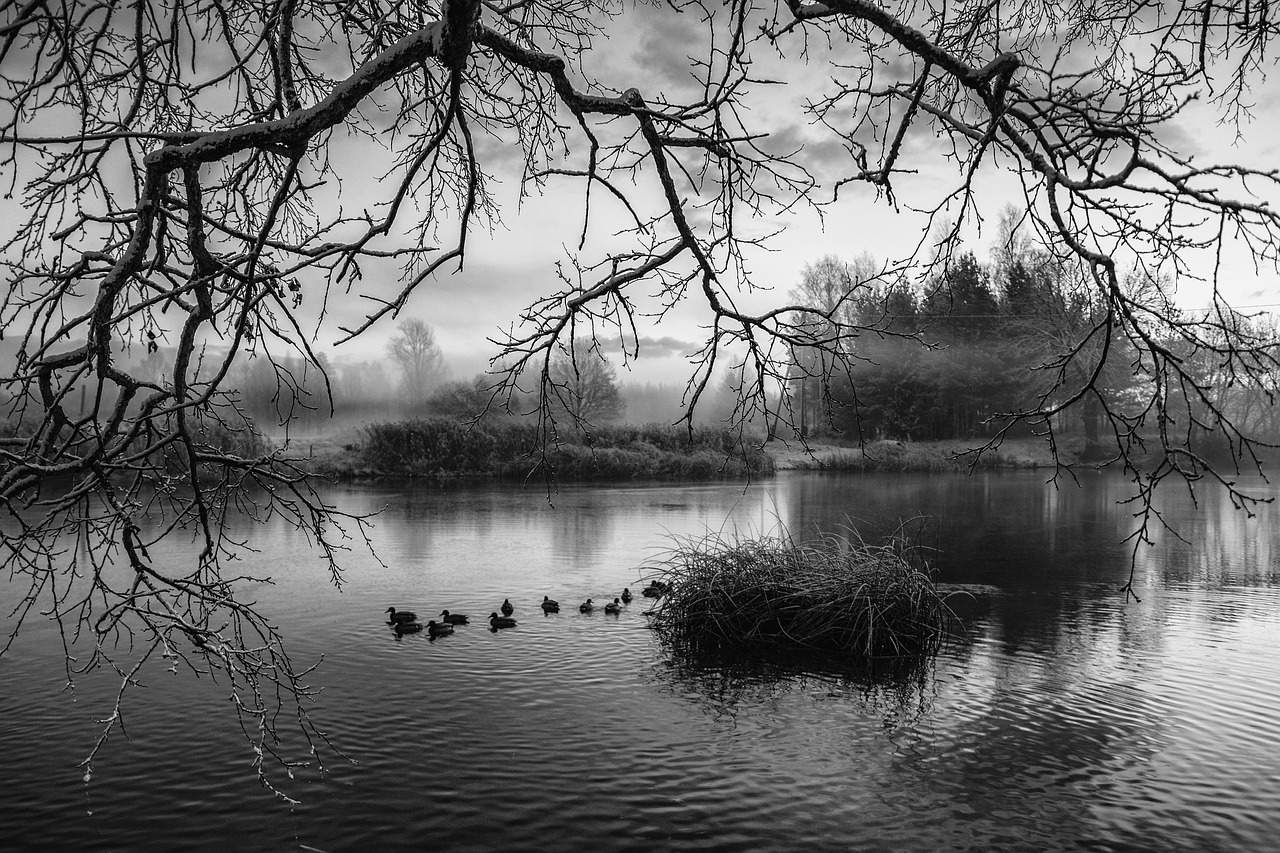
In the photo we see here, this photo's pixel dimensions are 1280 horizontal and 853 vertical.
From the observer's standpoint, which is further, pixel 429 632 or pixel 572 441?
pixel 572 441

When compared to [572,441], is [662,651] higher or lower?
lower

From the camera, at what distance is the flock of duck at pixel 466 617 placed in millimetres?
9109

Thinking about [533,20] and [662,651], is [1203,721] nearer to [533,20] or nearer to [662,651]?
[662,651]

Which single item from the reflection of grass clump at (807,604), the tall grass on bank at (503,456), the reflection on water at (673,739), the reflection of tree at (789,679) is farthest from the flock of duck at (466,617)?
the tall grass on bank at (503,456)

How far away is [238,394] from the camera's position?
16.6 feet

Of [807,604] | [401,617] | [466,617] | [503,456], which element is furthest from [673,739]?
[503,456]

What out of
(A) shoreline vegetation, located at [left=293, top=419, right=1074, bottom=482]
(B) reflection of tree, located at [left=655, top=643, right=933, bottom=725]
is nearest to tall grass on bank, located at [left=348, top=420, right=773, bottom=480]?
(A) shoreline vegetation, located at [left=293, top=419, right=1074, bottom=482]

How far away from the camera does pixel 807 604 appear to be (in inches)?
346

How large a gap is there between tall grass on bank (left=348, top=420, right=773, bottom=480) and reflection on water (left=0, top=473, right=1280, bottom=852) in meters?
17.9

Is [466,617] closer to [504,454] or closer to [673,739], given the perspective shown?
[673,739]

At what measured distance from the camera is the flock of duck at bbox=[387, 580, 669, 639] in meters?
9.11

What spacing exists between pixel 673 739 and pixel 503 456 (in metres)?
24.4

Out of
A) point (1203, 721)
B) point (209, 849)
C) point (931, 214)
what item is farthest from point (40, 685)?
point (1203, 721)

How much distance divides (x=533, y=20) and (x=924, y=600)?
643 centimetres
